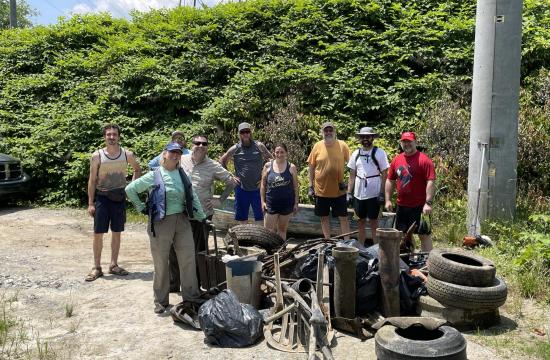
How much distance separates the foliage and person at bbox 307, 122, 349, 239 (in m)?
3.43

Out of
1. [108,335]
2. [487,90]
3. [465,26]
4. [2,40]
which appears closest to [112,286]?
[108,335]

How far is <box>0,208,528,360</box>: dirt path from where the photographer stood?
192 inches

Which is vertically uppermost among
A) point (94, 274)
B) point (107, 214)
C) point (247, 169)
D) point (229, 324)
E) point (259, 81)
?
point (259, 81)

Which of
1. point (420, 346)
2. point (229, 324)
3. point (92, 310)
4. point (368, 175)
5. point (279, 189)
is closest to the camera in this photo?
point (420, 346)

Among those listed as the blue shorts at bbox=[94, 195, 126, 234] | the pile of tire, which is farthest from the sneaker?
the pile of tire

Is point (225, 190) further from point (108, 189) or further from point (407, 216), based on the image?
point (407, 216)

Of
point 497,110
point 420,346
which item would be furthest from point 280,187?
point 497,110

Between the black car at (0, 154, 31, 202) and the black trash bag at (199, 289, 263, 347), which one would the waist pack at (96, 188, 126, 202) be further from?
the black car at (0, 154, 31, 202)

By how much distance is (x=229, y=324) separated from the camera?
195 inches

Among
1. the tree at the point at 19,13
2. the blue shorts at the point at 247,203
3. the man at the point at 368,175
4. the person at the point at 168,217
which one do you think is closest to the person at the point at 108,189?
the person at the point at 168,217

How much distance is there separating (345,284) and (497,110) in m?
5.04

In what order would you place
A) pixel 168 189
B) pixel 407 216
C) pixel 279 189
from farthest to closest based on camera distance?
1. pixel 279 189
2. pixel 407 216
3. pixel 168 189

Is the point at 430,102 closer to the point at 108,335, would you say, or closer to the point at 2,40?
the point at 108,335

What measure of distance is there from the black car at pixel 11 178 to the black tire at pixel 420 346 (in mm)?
10686
